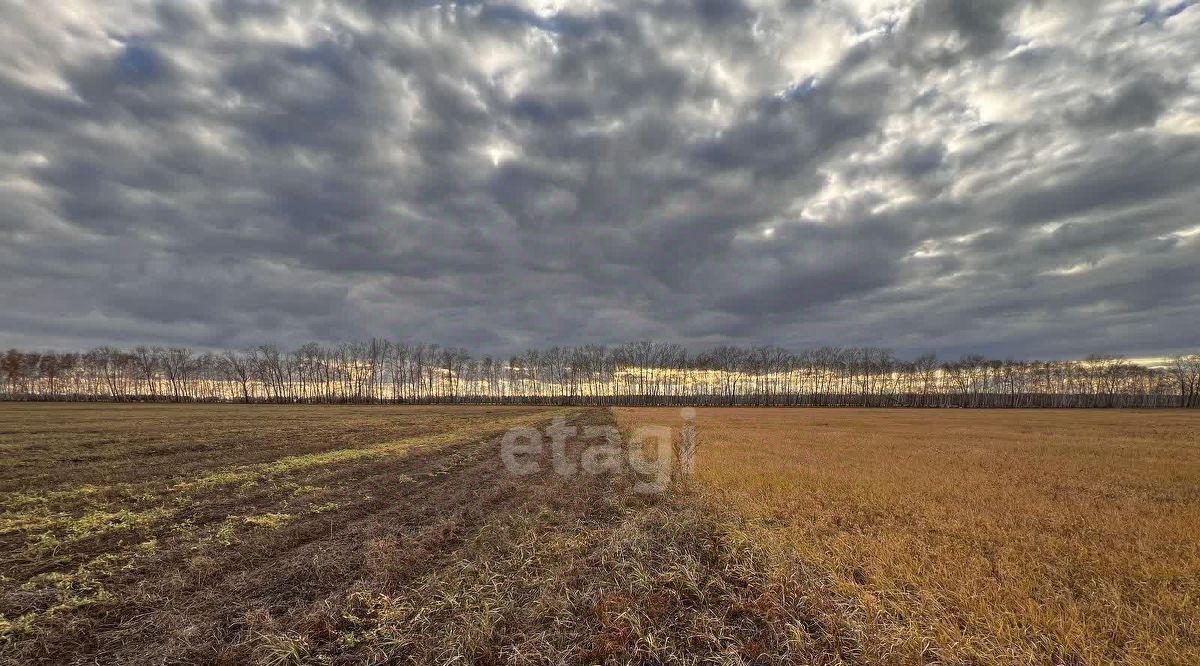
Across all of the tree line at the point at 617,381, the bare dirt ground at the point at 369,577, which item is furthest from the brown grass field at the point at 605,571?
the tree line at the point at 617,381

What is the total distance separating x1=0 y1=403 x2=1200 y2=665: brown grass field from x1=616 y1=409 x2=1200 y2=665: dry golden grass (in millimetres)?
49

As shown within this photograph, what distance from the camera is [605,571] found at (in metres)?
7.87

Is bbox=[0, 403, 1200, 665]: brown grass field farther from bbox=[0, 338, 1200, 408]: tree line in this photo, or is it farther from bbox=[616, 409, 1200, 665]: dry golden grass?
bbox=[0, 338, 1200, 408]: tree line

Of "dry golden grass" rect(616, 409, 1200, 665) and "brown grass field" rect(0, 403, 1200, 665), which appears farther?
"brown grass field" rect(0, 403, 1200, 665)

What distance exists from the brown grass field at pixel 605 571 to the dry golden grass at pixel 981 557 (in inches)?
1.9

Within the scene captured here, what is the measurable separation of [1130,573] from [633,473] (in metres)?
12.6

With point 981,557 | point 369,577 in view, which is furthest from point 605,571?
point 981,557

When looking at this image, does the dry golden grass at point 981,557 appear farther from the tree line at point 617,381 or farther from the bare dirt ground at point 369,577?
the tree line at point 617,381

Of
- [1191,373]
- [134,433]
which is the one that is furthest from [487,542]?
[1191,373]

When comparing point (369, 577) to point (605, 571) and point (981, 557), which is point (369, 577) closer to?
point (605, 571)

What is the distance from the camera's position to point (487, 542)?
9719mm

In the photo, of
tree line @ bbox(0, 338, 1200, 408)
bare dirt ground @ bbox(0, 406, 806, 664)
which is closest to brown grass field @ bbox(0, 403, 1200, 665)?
bare dirt ground @ bbox(0, 406, 806, 664)

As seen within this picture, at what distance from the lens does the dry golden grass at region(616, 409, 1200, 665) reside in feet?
18.7

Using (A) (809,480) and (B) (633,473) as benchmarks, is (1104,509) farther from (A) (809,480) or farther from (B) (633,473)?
(B) (633,473)
